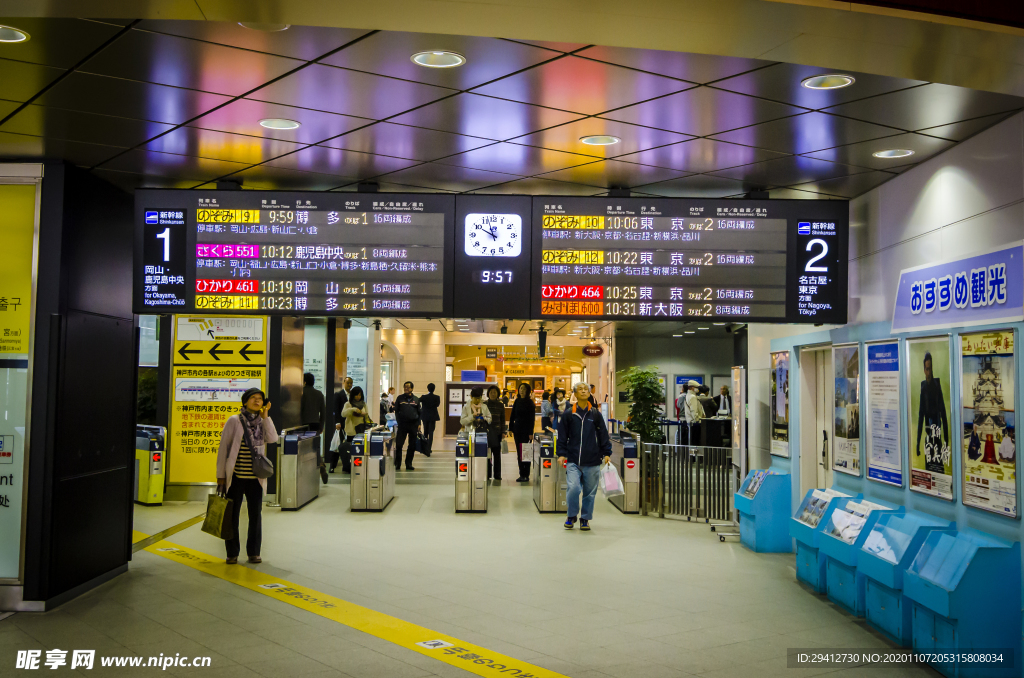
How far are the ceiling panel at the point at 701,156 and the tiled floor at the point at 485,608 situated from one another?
3101mm

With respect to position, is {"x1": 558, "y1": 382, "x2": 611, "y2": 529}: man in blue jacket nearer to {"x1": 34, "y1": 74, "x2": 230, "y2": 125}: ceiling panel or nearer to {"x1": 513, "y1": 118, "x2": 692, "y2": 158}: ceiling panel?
{"x1": 513, "y1": 118, "x2": 692, "y2": 158}: ceiling panel

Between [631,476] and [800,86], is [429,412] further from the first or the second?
[800,86]

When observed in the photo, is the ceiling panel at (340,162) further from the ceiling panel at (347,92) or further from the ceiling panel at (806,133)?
the ceiling panel at (806,133)

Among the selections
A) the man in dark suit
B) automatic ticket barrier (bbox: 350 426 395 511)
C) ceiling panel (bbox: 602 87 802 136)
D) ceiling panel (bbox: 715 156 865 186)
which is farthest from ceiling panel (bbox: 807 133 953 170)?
the man in dark suit

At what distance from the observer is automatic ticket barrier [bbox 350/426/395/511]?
997 centimetres

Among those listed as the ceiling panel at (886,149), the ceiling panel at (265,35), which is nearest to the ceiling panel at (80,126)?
the ceiling panel at (265,35)

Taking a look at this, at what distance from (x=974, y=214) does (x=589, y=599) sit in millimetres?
3593

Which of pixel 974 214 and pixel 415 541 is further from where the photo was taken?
pixel 415 541

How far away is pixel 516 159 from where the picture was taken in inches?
223

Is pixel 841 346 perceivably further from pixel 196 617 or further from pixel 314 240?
pixel 196 617

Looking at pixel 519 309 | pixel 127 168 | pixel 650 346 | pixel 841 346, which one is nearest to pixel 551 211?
pixel 519 309

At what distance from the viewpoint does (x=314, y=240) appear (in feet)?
19.2

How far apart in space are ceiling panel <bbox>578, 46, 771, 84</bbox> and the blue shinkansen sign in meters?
1.80

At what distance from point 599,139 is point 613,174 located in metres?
0.87
